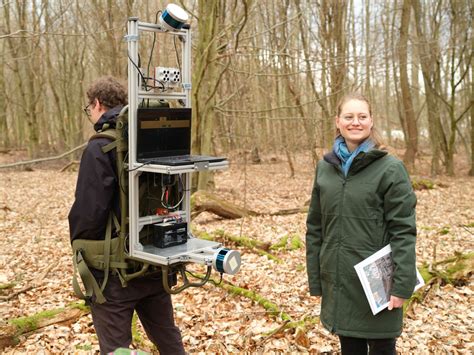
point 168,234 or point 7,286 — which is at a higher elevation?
point 168,234

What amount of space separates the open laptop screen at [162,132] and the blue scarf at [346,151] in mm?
946

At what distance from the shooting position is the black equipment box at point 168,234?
3016 millimetres

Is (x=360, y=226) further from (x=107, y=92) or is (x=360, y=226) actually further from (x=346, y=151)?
(x=107, y=92)

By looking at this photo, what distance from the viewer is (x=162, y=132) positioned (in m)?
3.00

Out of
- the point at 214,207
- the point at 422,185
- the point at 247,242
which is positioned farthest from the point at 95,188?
the point at 422,185

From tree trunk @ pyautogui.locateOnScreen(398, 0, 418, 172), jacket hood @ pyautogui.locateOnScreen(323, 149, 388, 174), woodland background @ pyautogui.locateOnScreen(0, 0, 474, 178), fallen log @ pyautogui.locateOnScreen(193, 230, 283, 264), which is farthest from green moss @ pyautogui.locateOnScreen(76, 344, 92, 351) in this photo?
tree trunk @ pyautogui.locateOnScreen(398, 0, 418, 172)

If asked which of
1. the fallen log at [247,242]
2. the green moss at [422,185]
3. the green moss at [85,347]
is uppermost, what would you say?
the fallen log at [247,242]

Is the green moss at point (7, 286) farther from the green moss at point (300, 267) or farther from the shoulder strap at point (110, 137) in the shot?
the shoulder strap at point (110, 137)

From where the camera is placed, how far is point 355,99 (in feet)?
9.74

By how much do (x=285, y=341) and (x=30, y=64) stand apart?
2271 cm

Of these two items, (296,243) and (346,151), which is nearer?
(346,151)

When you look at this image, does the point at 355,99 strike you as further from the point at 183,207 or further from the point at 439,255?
the point at 439,255

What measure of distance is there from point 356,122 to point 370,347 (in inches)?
53.5

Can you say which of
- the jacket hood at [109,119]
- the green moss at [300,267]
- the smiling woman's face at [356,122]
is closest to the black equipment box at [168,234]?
the jacket hood at [109,119]
